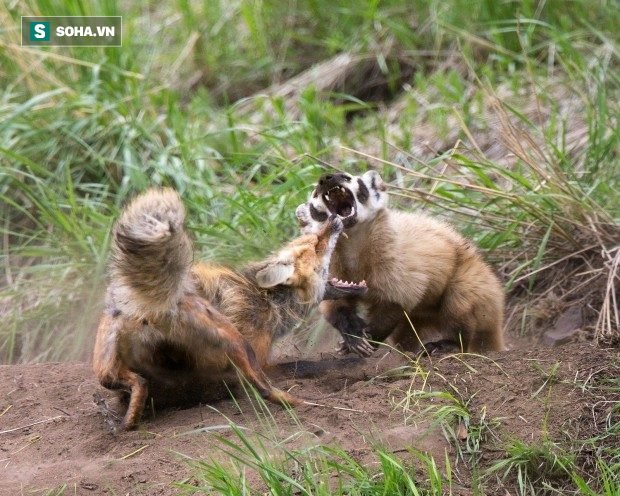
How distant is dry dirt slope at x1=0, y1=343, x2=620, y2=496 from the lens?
3393 mm

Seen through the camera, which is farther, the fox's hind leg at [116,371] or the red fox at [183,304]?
the fox's hind leg at [116,371]

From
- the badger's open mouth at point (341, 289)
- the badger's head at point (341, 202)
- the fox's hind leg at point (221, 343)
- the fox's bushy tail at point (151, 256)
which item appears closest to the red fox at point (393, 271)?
the badger's head at point (341, 202)

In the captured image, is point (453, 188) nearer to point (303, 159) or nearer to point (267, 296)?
point (303, 159)

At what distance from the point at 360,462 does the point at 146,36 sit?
6.76m

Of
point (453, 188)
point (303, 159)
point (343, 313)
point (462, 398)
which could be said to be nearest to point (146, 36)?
point (303, 159)

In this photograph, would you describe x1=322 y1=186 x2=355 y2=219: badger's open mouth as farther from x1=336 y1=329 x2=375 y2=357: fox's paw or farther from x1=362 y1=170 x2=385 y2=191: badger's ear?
x1=336 y1=329 x2=375 y2=357: fox's paw

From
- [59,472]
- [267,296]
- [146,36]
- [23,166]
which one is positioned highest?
[146,36]

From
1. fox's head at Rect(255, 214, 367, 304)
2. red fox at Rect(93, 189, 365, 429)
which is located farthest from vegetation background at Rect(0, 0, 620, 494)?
red fox at Rect(93, 189, 365, 429)

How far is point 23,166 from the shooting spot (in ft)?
22.6

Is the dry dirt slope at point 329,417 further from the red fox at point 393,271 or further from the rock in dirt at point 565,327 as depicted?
the rock in dirt at point 565,327

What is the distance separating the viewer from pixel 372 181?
5141mm

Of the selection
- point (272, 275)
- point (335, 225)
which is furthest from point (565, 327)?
point (272, 275)

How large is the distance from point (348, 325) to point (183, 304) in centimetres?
137

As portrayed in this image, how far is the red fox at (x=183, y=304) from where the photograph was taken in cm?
360
